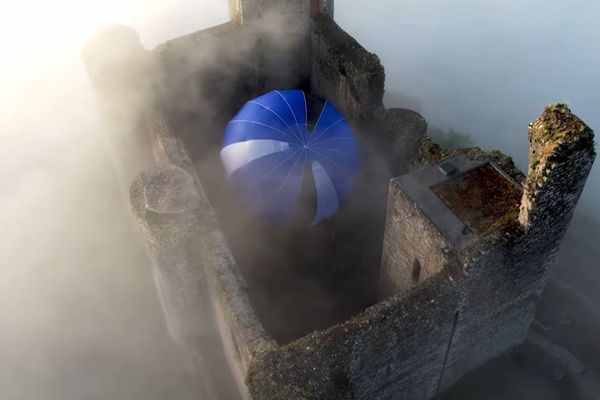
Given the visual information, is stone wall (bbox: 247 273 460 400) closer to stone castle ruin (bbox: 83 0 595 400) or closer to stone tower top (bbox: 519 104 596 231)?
stone castle ruin (bbox: 83 0 595 400)

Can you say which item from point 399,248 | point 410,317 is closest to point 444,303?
point 410,317

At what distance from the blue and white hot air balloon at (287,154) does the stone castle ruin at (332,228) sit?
99cm

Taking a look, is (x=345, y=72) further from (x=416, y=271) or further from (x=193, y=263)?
(x=193, y=263)

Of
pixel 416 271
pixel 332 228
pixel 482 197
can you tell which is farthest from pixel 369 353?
pixel 332 228

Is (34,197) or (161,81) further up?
(161,81)

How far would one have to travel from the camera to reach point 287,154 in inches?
535

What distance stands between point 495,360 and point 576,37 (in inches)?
1486

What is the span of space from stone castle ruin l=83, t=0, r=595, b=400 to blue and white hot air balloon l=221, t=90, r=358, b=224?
990 mm

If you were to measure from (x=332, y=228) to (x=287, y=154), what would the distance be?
326 centimetres

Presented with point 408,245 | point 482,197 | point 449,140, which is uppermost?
point 482,197

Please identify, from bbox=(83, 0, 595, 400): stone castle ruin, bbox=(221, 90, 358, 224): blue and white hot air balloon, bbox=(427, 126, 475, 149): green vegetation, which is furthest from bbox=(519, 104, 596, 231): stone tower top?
bbox=(427, 126, 475, 149): green vegetation

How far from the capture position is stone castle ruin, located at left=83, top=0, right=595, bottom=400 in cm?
951

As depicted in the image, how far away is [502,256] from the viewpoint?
10391mm

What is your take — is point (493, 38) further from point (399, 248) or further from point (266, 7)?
point (399, 248)
